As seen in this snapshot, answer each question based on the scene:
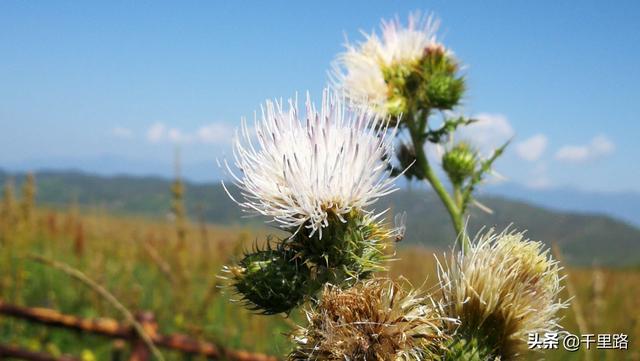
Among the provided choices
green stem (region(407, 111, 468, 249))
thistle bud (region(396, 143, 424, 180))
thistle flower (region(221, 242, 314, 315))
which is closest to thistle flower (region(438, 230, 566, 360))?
thistle flower (region(221, 242, 314, 315))

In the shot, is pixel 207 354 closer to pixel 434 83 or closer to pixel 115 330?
pixel 115 330

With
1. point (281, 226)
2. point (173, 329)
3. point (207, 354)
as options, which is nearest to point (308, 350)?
point (281, 226)

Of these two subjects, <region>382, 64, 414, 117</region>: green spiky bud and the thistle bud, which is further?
the thistle bud

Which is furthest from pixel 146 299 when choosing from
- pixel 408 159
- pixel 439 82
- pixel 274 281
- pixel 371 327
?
pixel 371 327

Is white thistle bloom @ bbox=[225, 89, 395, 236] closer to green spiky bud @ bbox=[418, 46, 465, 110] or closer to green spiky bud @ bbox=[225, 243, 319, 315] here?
green spiky bud @ bbox=[225, 243, 319, 315]

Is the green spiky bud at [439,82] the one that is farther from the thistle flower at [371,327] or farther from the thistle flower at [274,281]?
the thistle flower at [371,327]

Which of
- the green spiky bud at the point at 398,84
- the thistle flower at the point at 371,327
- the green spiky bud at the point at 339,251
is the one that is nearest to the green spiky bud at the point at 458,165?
the green spiky bud at the point at 398,84
